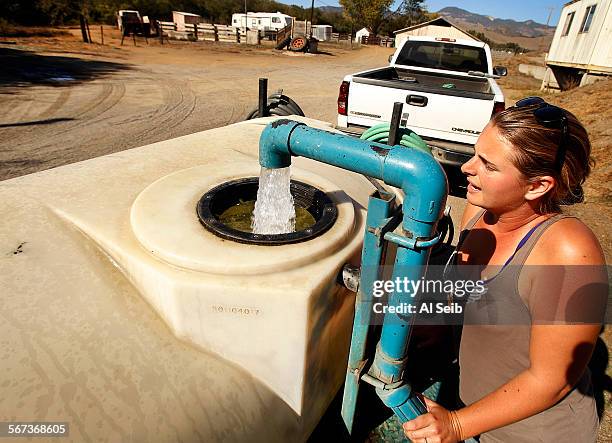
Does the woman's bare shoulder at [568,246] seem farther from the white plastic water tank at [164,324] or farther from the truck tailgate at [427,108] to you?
the truck tailgate at [427,108]

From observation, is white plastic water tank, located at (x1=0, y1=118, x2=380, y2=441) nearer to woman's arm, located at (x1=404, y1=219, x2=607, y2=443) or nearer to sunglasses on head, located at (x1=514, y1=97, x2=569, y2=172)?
woman's arm, located at (x1=404, y1=219, x2=607, y2=443)

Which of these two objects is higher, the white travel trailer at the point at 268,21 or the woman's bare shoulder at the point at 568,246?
the white travel trailer at the point at 268,21

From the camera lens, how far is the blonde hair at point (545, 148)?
116 centimetres

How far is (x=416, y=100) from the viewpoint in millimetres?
4609

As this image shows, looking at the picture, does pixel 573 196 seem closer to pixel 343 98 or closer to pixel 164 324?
pixel 164 324

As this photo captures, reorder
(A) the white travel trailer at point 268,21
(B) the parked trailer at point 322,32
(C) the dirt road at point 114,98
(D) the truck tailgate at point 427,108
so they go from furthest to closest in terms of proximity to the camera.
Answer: (B) the parked trailer at point 322,32
(A) the white travel trailer at point 268,21
(C) the dirt road at point 114,98
(D) the truck tailgate at point 427,108

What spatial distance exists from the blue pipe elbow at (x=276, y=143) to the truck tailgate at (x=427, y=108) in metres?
3.60

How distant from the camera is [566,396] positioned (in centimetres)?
130

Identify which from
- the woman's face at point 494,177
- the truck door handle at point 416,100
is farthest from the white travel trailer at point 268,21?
the woman's face at point 494,177

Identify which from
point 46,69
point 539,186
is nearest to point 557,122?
point 539,186

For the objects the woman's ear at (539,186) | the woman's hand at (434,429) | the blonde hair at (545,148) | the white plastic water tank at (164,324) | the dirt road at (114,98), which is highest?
the blonde hair at (545,148)

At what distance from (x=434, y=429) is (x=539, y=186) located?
0.90 meters

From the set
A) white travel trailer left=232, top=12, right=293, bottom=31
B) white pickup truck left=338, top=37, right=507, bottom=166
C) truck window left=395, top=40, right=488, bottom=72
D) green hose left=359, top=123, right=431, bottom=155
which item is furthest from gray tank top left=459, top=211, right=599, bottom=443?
white travel trailer left=232, top=12, right=293, bottom=31

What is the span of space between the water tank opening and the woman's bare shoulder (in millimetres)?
855
